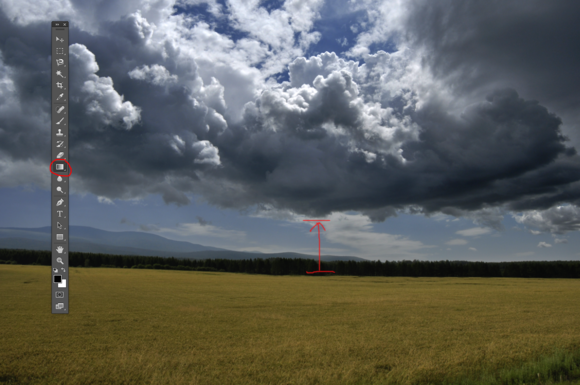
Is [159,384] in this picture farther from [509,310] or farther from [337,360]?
[509,310]

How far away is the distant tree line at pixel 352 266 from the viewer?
439 ft

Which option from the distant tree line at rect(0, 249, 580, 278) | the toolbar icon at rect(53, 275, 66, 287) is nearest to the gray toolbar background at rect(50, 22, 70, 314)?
the toolbar icon at rect(53, 275, 66, 287)

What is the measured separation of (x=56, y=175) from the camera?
40.0 feet

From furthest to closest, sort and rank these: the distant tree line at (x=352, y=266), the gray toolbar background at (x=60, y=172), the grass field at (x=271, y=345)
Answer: the distant tree line at (x=352, y=266) → the grass field at (x=271, y=345) → the gray toolbar background at (x=60, y=172)

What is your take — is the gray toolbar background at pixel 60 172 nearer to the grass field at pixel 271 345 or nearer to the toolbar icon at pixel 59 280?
the toolbar icon at pixel 59 280

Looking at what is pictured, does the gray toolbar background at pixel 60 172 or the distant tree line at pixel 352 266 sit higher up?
the gray toolbar background at pixel 60 172

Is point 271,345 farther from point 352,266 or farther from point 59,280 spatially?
point 352,266

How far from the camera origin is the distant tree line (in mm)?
133875

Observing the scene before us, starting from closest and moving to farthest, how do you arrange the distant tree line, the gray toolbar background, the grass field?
the gray toolbar background
the grass field
the distant tree line

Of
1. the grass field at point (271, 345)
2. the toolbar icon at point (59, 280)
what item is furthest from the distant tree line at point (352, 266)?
the toolbar icon at point (59, 280)

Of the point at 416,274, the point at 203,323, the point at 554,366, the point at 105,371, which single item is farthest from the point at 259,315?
the point at 416,274

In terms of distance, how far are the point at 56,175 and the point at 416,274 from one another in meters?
146

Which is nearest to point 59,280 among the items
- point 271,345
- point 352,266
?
point 271,345

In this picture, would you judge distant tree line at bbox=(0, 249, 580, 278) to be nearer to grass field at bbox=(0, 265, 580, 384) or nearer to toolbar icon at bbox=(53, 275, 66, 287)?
grass field at bbox=(0, 265, 580, 384)
